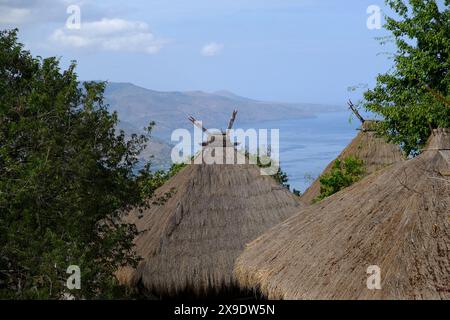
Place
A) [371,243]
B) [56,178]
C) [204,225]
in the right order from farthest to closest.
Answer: [204,225]
[56,178]
[371,243]

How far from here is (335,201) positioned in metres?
9.05

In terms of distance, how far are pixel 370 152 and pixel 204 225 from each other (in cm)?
605

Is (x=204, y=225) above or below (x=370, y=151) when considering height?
below

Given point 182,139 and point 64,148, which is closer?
point 64,148

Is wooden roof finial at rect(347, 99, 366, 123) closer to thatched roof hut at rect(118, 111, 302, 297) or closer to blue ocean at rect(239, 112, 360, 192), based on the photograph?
thatched roof hut at rect(118, 111, 302, 297)

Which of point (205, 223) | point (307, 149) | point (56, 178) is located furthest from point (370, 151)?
point (307, 149)

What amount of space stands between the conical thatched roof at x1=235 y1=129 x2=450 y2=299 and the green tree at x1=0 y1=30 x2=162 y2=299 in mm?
1966

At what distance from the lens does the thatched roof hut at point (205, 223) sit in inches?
445

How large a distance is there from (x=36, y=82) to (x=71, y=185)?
156cm

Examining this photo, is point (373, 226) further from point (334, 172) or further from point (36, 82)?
point (334, 172)

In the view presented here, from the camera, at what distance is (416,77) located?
13273 mm

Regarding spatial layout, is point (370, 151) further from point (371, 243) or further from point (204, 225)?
point (371, 243)


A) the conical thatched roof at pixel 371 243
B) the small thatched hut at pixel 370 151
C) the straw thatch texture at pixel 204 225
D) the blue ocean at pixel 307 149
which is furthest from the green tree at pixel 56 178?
the blue ocean at pixel 307 149
